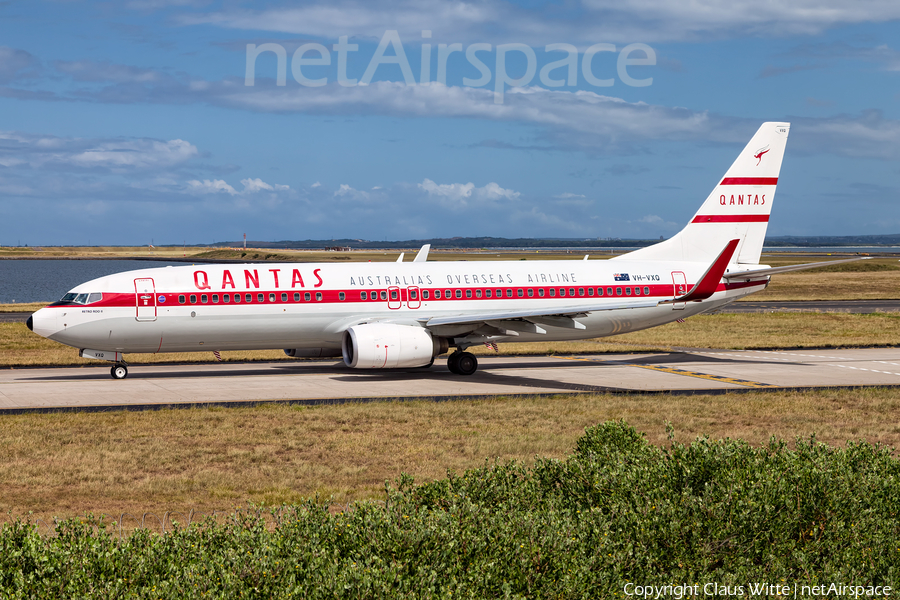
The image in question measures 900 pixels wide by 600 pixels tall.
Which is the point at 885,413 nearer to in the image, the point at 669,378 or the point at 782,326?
the point at 669,378

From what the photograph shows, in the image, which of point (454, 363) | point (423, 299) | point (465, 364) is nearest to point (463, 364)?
point (465, 364)

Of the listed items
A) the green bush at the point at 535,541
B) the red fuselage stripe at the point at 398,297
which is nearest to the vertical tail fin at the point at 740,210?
the red fuselage stripe at the point at 398,297

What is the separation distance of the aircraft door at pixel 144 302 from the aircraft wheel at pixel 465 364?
39.7 feet

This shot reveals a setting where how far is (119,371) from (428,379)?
40.1 feet

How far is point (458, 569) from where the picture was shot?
8.98 m

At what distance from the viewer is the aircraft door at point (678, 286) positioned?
37844 millimetres

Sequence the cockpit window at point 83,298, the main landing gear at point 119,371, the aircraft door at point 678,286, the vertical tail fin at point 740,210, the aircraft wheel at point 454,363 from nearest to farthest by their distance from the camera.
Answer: the cockpit window at point 83,298, the main landing gear at point 119,371, the aircraft wheel at point 454,363, the aircraft door at point 678,286, the vertical tail fin at point 740,210

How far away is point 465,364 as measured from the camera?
34.8 metres

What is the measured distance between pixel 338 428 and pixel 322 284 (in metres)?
11.5

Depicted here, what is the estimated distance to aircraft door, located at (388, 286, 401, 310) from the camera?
113 ft

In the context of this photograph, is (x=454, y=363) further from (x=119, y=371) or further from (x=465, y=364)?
(x=119, y=371)

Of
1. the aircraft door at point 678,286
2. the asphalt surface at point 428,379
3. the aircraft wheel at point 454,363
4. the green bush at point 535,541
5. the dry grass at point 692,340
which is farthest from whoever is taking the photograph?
the dry grass at point 692,340

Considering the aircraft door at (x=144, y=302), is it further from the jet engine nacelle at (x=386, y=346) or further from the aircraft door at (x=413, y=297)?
the aircraft door at (x=413, y=297)

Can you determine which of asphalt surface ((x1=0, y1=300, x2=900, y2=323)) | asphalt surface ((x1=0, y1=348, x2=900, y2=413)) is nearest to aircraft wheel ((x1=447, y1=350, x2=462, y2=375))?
asphalt surface ((x1=0, y1=348, x2=900, y2=413))
